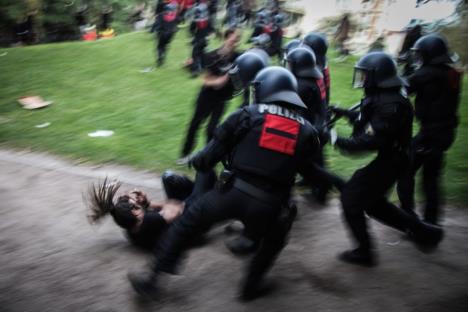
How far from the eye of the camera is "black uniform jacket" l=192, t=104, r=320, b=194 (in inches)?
118

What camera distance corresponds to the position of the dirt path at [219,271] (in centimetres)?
339

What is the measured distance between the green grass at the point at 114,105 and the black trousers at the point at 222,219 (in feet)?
10.3

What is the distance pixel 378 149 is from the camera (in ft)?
11.9

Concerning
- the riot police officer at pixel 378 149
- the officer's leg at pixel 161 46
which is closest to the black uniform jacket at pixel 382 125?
the riot police officer at pixel 378 149

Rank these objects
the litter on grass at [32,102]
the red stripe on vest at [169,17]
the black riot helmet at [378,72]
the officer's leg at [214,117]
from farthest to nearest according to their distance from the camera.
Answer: the red stripe on vest at [169,17] < the litter on grass at [32,102] < the officer's leg at [214,117] < the black riot helmet at [378,72]

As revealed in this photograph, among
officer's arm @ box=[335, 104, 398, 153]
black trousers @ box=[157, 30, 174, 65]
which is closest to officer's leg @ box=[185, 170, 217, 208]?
officer's arm @ box=[335, 104, 398, 153]

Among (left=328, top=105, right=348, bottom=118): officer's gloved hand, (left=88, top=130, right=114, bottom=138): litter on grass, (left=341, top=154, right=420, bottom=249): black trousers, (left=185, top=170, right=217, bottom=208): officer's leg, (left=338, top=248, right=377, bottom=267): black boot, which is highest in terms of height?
(left=328, top=105, right=348, bottom=118): officer's gloved hand

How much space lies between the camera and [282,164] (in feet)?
9.98

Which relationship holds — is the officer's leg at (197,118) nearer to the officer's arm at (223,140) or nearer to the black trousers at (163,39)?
the officer's arm at (223,140)

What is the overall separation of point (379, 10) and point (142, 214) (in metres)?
10.9

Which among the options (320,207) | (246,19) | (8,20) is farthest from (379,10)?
(8,20)

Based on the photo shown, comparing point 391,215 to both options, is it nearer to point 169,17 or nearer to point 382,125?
point 382,125

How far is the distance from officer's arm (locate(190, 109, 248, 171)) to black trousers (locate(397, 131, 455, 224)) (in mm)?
2085

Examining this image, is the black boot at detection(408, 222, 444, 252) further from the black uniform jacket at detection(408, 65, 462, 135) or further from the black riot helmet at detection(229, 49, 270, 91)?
the black riot helmet at detection(229, 49, 270, 91)
